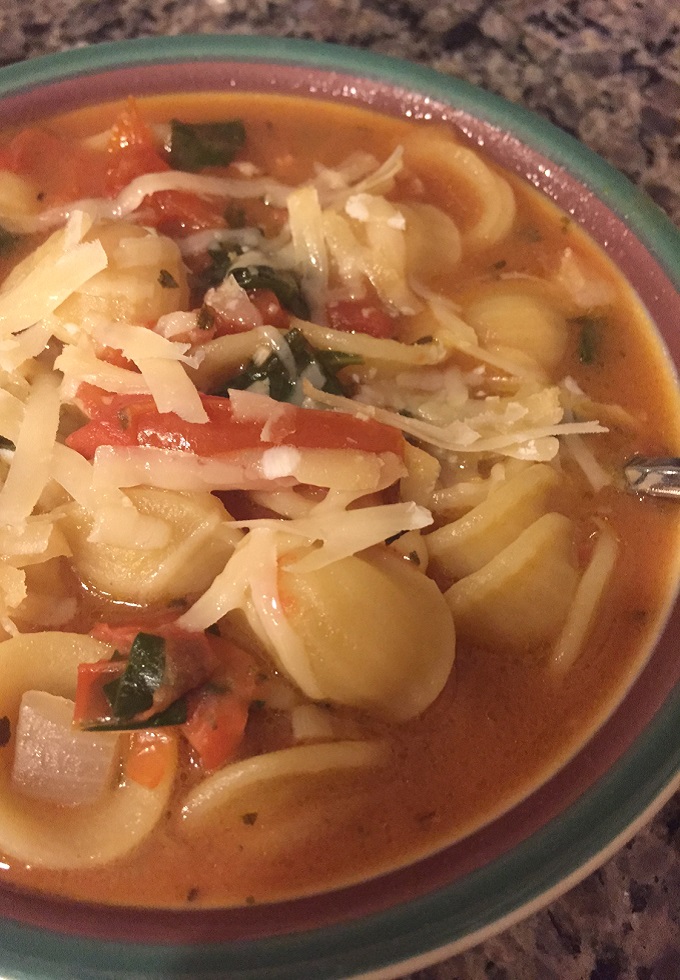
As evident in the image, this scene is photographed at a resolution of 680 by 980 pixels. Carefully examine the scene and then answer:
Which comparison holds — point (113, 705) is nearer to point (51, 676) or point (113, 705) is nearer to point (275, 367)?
point (51, 676)

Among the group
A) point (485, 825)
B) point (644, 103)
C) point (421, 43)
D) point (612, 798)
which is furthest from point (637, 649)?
point (421, 43)

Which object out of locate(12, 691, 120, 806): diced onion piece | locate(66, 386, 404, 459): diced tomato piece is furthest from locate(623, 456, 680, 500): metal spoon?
locate(12, 691, 120, 806): diced onion piece

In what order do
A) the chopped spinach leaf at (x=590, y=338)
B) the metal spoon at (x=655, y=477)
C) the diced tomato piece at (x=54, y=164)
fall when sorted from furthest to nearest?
the diced tomato piece at (x=54, y=164)
the chopped spinach leaf at (x=590, y=338)
the metal spoon at (x=655, y=477)

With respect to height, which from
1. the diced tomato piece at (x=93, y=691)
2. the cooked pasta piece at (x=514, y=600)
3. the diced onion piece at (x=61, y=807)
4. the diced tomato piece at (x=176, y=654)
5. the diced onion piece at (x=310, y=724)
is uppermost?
the cooked pasta piece at (x=514, y=600)

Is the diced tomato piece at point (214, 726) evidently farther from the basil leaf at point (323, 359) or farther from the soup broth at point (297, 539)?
the basil leaf at point (323, 359)

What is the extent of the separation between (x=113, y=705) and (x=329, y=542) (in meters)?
0.53

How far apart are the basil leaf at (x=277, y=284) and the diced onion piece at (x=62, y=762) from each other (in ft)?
3.88

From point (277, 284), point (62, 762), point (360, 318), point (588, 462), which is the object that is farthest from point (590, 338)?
point (62, 762)

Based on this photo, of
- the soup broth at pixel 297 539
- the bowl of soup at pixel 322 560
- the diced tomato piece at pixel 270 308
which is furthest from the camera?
→ the diced tomato piece at pixel 270 308

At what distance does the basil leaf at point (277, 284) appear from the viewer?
7.01ft

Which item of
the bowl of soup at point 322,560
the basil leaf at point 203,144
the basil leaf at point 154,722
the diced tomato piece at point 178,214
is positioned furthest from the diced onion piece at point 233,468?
the basil leaf at point 203,144

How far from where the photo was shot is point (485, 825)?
1.51m

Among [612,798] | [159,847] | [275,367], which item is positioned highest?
[275,367]

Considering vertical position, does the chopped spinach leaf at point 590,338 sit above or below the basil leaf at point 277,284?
above
